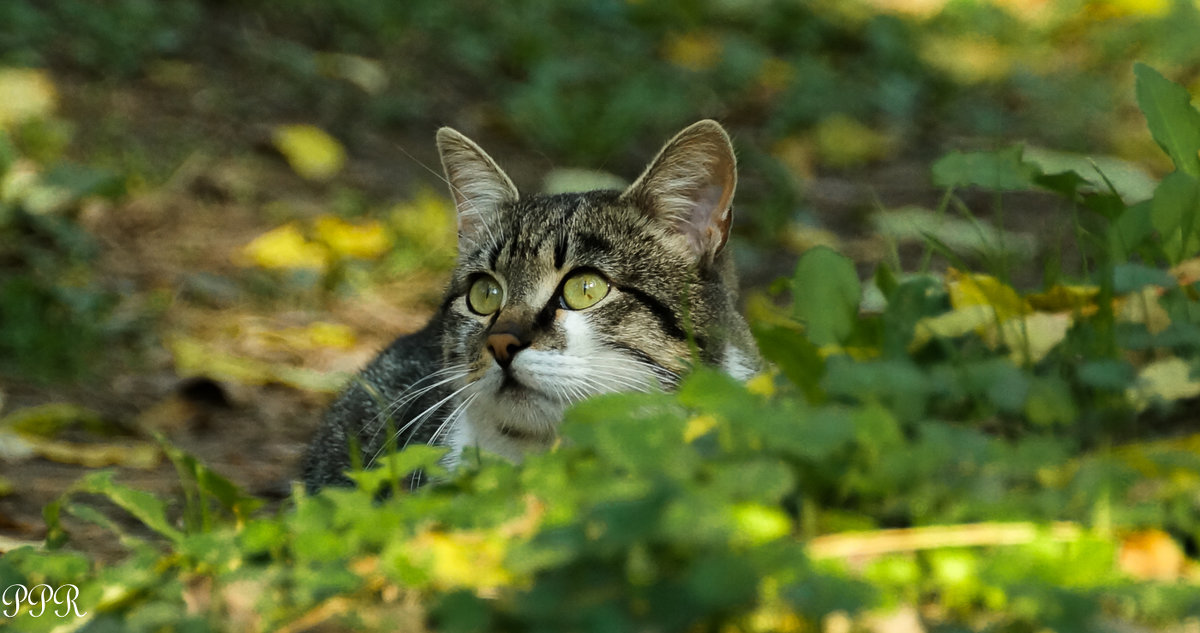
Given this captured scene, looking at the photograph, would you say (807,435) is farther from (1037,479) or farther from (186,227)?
(186,227)

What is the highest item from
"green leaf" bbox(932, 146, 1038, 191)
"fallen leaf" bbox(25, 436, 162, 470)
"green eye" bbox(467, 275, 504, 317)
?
"fallen leaf" bbox(25, 436, 162, 470)

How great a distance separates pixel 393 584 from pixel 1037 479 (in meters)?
0.92

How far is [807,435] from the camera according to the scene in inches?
59.1

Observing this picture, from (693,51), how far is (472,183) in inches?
200

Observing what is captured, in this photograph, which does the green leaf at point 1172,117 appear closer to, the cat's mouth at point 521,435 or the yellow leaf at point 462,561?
the cat's mouth at point 521,435

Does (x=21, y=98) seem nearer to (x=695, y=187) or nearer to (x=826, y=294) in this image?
(x=695, y=187)

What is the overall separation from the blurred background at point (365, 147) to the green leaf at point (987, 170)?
71 centimetres

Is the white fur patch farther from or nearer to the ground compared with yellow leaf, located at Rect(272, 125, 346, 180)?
nearer to the ground

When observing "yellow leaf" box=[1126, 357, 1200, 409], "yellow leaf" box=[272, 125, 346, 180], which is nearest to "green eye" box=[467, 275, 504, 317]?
"yellow leaf" box=[1126, 357, 1200, 409]

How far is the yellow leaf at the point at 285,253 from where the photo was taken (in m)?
5.15

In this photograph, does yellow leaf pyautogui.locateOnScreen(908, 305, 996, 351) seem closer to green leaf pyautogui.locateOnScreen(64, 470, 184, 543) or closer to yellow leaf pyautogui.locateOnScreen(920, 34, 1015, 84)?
green leaf pyautogui.locateOnScreen(64, 470, 184, 543)

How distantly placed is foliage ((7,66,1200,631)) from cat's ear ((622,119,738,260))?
0.91 meters

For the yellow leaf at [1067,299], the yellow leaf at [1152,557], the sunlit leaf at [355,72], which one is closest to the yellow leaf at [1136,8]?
the sunlit leaf at [355,72]

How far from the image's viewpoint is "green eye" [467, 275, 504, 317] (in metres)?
3.00
